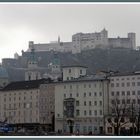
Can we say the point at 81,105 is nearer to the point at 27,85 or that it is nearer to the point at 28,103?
the point at 28,103

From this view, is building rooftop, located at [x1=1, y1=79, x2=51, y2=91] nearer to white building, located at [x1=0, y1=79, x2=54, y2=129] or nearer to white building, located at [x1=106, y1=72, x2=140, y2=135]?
white building, located at [x1=0, y1=79, x2=54, y2=129]

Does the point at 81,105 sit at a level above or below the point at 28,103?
below

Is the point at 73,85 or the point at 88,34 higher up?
the point at 88,34

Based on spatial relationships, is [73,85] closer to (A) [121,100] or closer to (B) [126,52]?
(A) [121,100]

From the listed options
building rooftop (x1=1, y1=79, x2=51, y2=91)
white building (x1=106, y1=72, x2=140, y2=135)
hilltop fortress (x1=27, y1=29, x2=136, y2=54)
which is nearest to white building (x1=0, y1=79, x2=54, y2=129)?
building rooftop (x1=1, y1=79, x2=51, y2=91)

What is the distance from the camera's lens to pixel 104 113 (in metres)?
48.8

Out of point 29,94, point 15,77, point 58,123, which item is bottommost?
point 58,123

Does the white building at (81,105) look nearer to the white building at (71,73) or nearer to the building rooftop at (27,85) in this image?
the white building at (71,73)

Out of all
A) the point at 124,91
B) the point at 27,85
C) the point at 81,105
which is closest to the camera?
the point at 124,91

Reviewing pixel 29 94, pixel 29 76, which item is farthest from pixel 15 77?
pixel 29 94

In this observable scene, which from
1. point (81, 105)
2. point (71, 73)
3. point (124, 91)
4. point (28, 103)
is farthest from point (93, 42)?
point (124, 91)

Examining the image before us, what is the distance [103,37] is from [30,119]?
46.4m

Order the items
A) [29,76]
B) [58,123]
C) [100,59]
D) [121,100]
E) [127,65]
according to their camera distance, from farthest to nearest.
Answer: [100,59]
[127,65]
[29,76]
[58,123]
[121,100]

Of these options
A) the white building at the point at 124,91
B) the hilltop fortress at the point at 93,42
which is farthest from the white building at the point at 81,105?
the hilltop fortress at the point at 93,42
